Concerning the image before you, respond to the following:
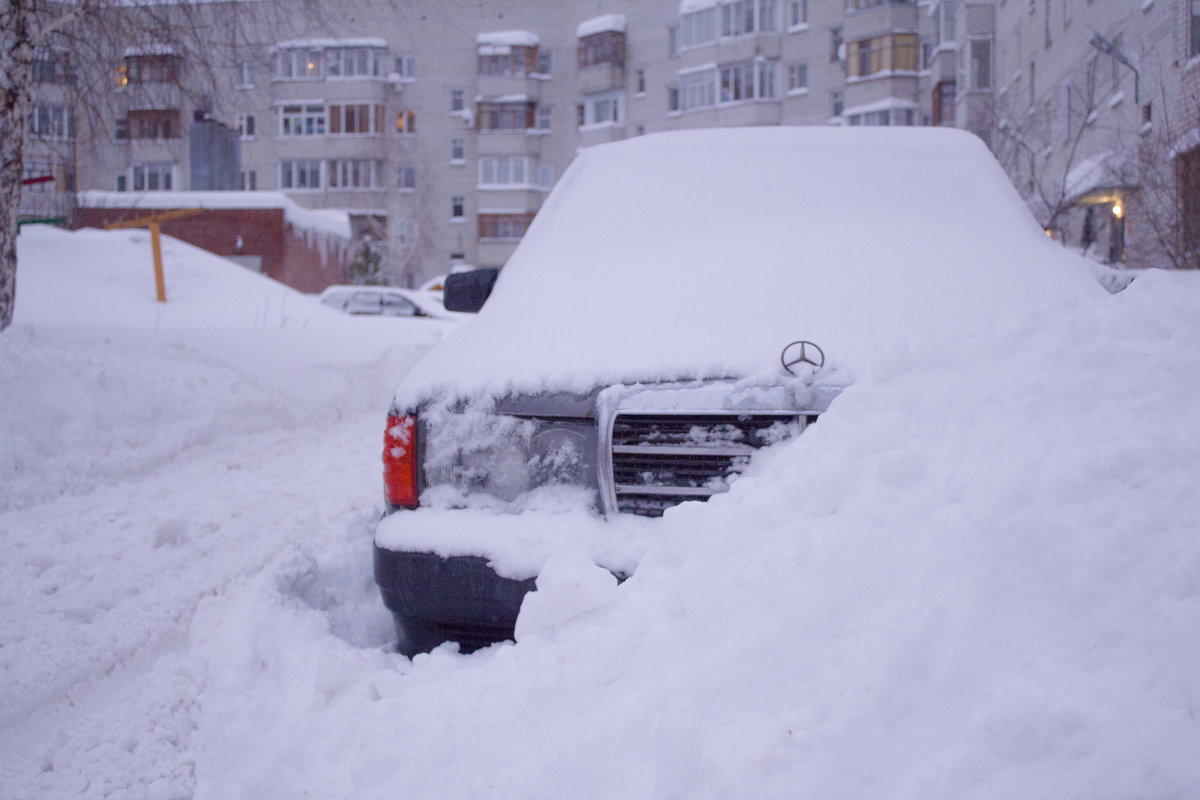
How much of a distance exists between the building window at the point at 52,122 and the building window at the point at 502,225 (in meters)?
40.3

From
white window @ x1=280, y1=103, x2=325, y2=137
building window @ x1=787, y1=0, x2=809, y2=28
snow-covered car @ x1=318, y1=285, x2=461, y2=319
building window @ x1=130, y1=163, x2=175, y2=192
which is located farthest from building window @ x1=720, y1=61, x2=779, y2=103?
building window @ x1=130, y1=163, x2=175, y2=192

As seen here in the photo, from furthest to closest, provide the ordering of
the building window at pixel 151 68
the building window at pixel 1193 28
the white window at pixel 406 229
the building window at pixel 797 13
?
the white window at pixel 406 229 → the building window at pixel 797 13 → the building window at pixel 151 68 → the building window at pixel 1193 28

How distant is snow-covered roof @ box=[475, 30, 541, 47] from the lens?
166 ft

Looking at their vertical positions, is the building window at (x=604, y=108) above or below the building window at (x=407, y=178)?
above

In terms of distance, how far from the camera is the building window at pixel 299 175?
51312 millimetres

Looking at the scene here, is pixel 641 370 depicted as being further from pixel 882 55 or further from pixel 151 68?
pixel 882 55

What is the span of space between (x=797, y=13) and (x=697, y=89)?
225 inches

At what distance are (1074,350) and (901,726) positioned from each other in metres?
0.95

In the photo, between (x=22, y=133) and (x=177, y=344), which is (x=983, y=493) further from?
(x=177, y=344)

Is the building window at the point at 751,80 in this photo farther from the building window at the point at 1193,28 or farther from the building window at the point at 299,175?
the building window at the point at 1193,28

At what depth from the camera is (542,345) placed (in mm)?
2785

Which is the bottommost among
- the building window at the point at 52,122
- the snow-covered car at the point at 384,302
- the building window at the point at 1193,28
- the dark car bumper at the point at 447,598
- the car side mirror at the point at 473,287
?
the dark car bumper at the point at 447,598

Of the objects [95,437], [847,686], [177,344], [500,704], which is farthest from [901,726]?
[177,344]

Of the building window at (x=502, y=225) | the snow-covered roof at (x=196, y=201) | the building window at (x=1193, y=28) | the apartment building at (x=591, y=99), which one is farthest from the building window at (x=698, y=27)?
the building window at (x=1193, y=28)
